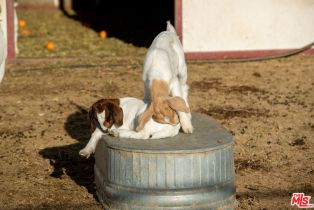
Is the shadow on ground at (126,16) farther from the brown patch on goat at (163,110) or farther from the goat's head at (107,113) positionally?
the brown patch on goat at (163,110)

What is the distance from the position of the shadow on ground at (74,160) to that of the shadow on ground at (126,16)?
318 inches

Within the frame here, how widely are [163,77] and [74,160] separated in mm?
2151

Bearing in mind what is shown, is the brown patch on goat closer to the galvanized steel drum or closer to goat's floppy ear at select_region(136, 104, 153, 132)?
goat's floppy ear at select_region(136, 104, 153, 132)

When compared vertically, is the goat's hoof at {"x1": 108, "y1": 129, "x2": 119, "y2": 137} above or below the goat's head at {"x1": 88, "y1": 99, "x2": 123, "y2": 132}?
below

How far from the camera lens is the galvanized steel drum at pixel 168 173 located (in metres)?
6.55

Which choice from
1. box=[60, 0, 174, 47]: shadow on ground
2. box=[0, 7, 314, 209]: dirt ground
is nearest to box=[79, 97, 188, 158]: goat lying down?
box=[0, 7, 314, 209]: dirt ground

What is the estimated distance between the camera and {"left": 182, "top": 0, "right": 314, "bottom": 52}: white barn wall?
1595cm

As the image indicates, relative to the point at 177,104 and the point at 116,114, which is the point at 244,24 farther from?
the point at 177,104

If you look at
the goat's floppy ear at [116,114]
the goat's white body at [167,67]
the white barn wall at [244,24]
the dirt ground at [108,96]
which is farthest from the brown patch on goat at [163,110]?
the white barn wall at [244,24]

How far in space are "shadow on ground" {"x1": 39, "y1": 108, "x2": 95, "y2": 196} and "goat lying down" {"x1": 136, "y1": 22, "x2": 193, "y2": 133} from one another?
1379mm

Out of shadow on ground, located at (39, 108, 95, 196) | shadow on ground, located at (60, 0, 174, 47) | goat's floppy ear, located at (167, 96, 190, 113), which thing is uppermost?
goat's floppy ear, located at (167, 96, 190, 113)

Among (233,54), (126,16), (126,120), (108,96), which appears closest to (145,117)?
(126,120)

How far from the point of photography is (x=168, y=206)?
6.55 metres

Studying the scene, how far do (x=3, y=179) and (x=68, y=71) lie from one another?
6.71m
